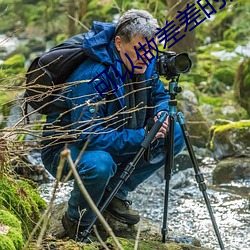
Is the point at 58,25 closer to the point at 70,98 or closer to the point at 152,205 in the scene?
the point at 152,205

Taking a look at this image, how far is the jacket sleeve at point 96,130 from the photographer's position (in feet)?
10.0

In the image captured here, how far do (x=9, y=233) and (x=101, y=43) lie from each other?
1.26m

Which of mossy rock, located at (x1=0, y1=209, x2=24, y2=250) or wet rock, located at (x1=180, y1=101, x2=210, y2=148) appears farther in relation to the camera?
wet rock, located at (x1=180, y1=101, x2=210, y2=148)

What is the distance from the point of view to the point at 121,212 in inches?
140

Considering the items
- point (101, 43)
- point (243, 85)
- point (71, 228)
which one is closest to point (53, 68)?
point (101, 43)

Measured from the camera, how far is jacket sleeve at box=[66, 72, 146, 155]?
3062 mm

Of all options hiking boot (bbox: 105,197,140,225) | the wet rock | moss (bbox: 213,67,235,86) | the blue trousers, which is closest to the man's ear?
the blue trousers

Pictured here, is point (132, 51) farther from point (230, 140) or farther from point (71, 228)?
point (230, 140)

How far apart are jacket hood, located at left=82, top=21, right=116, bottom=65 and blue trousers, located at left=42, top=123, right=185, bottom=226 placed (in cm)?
49

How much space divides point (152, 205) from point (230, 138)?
66.5 inches

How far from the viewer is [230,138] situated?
6.58 m

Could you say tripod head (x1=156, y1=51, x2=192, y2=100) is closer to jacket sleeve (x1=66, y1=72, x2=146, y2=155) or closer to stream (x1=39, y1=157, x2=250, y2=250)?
jacket sleeve (x1=66, y1=72, x2=146, y2=155)

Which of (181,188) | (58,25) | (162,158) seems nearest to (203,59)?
(58,25)

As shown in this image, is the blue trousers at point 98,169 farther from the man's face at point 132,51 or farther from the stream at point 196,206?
the stream at point 196,206
